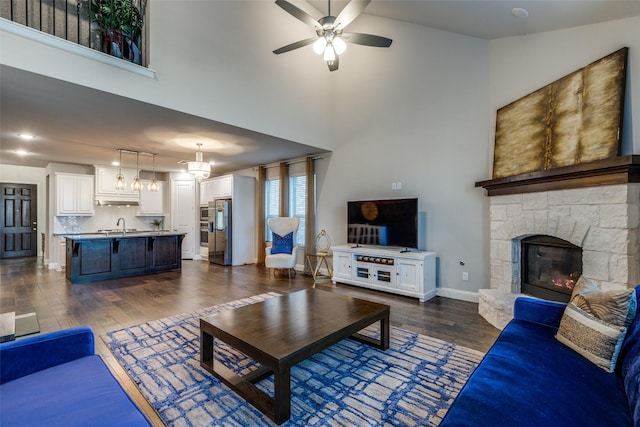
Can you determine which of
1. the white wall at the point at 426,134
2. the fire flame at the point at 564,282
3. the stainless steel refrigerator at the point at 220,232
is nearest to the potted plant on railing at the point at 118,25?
the white wall at the point at 426,134

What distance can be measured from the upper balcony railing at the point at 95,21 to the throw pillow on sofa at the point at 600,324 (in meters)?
4.86

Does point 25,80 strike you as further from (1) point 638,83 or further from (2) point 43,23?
(1) point 638,83

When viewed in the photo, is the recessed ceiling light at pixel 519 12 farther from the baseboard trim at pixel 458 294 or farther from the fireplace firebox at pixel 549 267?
the baseboard trim at pixel 458 294

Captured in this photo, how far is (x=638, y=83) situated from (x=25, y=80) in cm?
580

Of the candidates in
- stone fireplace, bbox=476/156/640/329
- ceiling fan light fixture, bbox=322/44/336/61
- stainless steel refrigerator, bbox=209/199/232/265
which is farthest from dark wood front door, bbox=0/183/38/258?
stone fireplace, bbox=476/156/640/329

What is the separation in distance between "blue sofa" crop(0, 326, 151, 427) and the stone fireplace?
3516 millimetres

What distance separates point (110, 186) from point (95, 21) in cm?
526

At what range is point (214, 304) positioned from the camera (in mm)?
4102

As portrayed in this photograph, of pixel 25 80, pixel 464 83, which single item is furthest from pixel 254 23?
pixel 464 83

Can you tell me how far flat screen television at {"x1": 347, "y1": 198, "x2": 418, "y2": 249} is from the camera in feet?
15.1

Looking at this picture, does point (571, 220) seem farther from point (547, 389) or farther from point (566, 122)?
point (547, 389)

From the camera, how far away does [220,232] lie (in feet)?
24.1

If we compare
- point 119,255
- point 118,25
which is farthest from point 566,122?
point 119,255

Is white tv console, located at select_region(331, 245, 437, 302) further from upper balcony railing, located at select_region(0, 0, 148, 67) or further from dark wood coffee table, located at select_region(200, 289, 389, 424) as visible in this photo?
upper balcony railing, located at select_region(0, 0, 148, 67)
